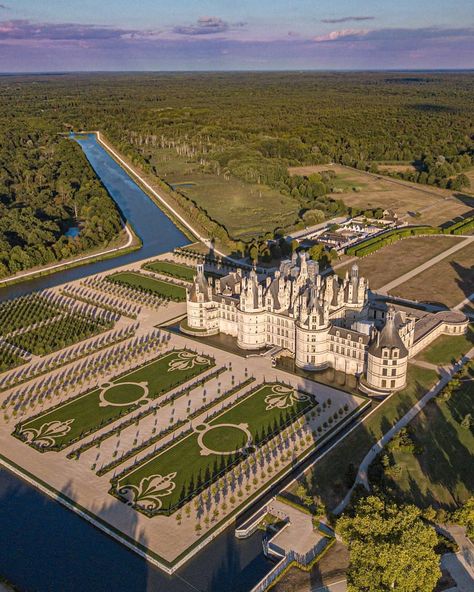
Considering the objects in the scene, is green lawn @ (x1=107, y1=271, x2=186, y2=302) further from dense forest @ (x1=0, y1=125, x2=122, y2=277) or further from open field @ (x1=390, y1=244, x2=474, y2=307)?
open field @ (x1=390, y1=244, x2=474, y2=307)

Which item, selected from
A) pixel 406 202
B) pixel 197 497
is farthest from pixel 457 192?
pixel 197 497

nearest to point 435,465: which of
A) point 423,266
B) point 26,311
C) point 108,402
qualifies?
point 108,402

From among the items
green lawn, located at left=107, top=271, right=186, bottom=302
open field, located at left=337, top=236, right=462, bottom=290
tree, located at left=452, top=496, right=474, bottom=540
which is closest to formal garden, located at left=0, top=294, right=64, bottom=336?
green lawn, located at left=107, top=271, right=186, bottom=302

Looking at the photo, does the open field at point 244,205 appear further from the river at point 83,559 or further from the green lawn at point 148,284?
the river at point 83,559

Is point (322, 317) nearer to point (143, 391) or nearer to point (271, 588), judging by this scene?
point (143, 391)

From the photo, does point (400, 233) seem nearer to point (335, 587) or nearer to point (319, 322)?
point (319, 322)

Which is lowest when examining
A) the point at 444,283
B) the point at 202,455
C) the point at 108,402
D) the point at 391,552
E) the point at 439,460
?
the point at 202,455

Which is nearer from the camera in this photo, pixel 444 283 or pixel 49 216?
pixel 444 283
